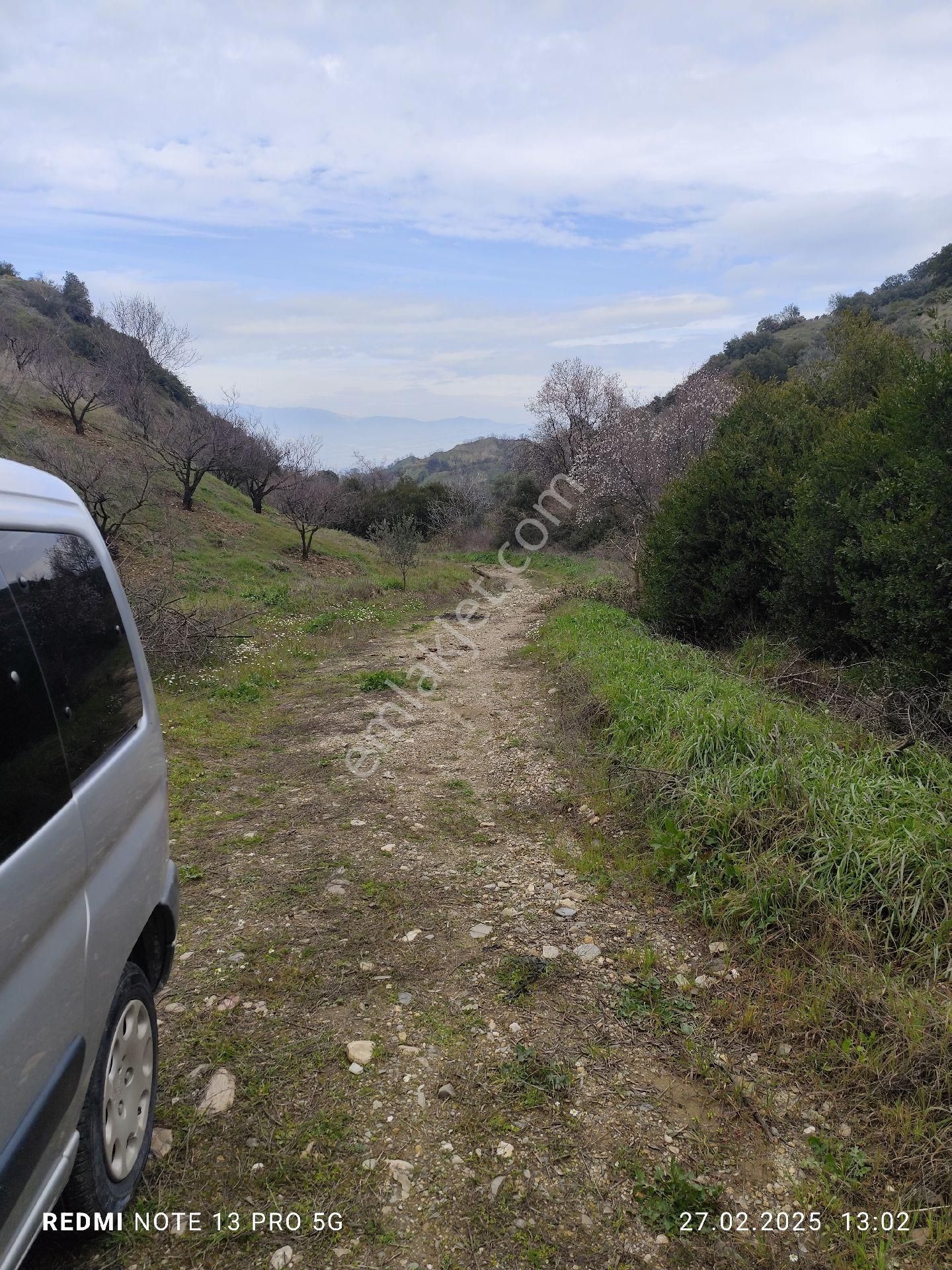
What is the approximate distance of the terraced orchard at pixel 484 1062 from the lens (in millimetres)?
2113

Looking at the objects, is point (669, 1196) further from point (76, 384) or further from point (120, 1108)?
point (76, 384)

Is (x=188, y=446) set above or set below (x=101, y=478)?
above

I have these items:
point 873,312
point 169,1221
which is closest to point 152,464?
point 169,1221

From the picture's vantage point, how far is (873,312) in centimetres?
3909

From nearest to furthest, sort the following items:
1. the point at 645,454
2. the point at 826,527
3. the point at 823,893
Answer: the point at 823,893
the point at 826,527
the point at 645,454

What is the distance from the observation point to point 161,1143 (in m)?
2.36

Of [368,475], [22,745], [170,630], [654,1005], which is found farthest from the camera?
[368,475]

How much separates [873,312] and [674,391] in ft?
44.9

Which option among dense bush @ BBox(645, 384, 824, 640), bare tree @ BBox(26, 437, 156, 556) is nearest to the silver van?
dense bush @ BBox(645, 384, 824, 640)

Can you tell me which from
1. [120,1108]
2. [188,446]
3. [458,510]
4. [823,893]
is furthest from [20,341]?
[823,893]

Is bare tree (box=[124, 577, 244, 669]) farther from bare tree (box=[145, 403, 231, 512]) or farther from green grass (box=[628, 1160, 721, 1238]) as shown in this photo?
bare tree (box=[145, 403, 231, 512])

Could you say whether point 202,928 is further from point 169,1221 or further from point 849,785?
point 849,785

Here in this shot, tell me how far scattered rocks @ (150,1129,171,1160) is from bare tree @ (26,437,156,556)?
12.1m

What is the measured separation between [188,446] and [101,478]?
599 cm
